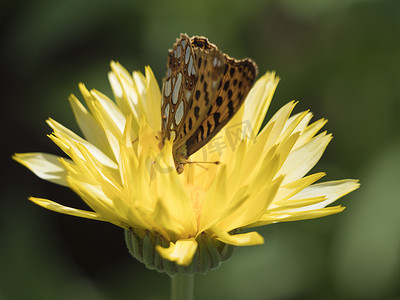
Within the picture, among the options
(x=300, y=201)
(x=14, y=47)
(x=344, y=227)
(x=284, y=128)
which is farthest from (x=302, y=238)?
(x=14, y=47)

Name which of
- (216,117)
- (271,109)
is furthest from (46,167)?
(271,109)

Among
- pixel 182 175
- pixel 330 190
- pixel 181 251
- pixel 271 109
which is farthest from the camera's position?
pixel 271 109

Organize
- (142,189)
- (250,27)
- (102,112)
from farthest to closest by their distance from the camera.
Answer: (250,27) < (102,112) < (142,189)

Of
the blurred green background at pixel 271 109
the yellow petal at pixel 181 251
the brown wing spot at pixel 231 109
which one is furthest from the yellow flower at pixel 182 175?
the blurred green background at pixel 271 109

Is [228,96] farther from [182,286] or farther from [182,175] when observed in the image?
[182,286]

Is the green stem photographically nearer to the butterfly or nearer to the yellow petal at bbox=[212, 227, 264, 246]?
the yellow petal at bbox=[212, 227, 264, 246]

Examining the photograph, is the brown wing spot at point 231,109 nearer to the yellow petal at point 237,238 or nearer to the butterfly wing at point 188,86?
the butterfly wing at point 188,86

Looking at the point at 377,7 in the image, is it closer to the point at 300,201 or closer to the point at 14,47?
the point at 300,201
